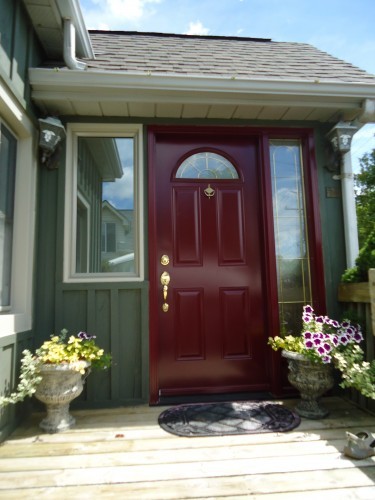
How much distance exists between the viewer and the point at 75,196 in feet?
8.27

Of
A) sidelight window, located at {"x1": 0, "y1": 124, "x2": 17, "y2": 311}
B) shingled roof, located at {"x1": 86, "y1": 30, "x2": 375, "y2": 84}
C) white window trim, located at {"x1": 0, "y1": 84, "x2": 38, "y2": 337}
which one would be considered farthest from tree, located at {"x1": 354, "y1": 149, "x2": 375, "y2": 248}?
sidelight window, located at {"x1": 0, "y1": 124, "x2": 17, "y2": 311}

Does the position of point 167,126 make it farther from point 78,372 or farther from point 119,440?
point 119,440

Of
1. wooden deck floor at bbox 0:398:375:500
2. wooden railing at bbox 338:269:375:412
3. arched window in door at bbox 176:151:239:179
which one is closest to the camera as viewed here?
wooden deck floor at bbox 0:398:375:500

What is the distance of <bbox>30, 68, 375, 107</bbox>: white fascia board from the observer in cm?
221

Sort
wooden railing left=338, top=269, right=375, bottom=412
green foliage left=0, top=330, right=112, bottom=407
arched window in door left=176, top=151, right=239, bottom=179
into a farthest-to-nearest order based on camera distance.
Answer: arched window in door left=176, top=151, right=239, bottom=179 → wooden railing left=338, top=269, right=375, bottom=412 → green foliage left=0, top=330, right=112, bottom=407

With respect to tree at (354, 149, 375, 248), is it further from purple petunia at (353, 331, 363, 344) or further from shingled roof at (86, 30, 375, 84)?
purple petunia at (353, 331, 363, 344)

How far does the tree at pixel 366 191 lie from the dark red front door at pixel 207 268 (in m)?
11.4

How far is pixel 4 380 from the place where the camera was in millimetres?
1887

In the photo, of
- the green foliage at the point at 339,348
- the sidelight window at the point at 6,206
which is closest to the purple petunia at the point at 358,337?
the green foliage at the point at 339,348

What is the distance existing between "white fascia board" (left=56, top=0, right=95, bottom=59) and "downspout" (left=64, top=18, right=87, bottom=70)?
0.04m

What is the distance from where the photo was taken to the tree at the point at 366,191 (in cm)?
1254

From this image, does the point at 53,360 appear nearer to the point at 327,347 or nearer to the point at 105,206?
the point at 105,206

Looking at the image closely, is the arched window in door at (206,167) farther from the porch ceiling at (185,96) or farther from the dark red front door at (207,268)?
the porch ceiling at (185,96)

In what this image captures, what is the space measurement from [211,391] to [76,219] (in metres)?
1.70
